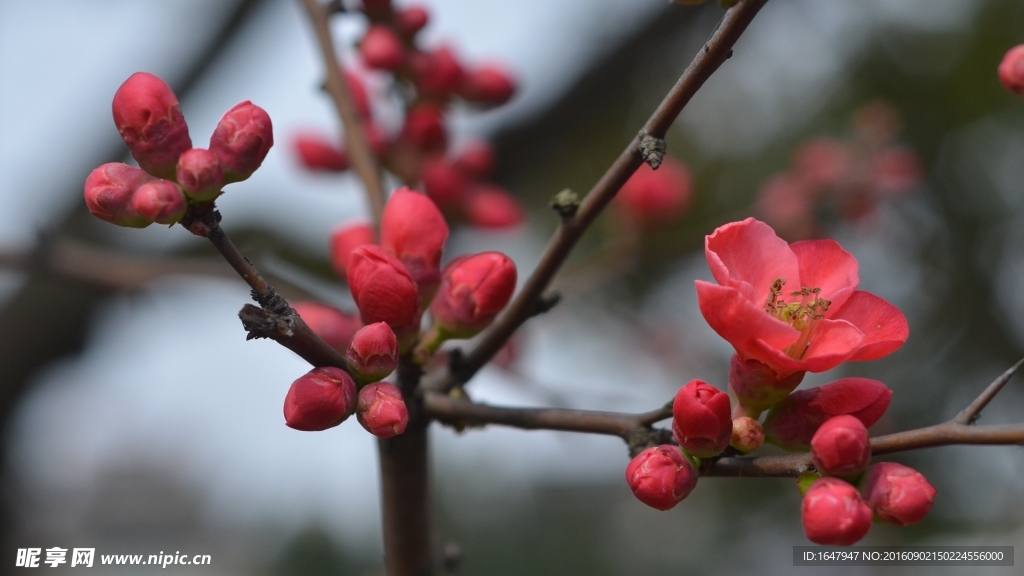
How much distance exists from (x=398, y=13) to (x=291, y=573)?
316 cm

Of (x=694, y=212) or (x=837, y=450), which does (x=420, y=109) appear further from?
(x=694, y=212)

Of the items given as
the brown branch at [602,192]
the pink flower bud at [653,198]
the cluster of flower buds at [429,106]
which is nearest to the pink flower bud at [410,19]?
the cluster of flower buds at [429,106]

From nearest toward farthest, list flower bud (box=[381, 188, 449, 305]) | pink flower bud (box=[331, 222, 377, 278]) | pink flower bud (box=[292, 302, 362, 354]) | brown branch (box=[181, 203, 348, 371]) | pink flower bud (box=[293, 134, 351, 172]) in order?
1. brown branch (box=[181, 203, 348, 371])
2. flower bud (box=[381, 188, 449, 305])
3. pink flower bud (box=[292, 302, 362, 354])
4. pink flower bud (box=[331, 222, 377, 278])
5. pink flower bud (box=[293, 134, 351, 172])

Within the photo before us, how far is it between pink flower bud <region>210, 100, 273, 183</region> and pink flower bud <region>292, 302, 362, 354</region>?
399mm

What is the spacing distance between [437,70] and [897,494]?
140 centimetres

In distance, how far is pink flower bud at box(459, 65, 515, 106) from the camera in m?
1.93

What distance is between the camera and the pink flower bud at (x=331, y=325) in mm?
1166

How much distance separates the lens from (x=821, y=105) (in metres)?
3.44

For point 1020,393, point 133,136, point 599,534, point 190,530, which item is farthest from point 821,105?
point 190,530

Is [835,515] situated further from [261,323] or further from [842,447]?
[261,323]

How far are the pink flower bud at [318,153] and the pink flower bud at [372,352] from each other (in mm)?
1354

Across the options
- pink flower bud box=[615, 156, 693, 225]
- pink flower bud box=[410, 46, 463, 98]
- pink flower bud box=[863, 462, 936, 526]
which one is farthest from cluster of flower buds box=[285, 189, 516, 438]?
pink flower bud box=[615, 156, 693, 225]

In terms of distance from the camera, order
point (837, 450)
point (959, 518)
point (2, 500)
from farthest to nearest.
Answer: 1. point (2, 500)
2. point (959, 518)
3. point (837, 450)

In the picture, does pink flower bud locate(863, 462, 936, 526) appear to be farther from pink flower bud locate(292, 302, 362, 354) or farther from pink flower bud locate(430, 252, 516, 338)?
pink flower bud locate(292, 302, 362, 354)
